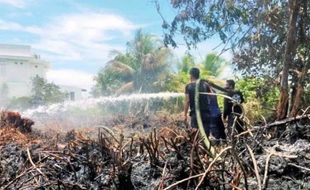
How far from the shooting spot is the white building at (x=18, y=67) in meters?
57.4

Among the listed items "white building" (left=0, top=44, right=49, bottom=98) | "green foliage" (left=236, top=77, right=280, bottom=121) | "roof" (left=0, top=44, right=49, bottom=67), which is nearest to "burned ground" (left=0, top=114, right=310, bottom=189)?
"green foliage" (left=236, top=77, right=280, bottom=121)

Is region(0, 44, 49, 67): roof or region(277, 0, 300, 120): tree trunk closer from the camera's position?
region(277, 0, 300, 120): tree trunk

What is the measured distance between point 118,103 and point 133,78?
5.18 metres

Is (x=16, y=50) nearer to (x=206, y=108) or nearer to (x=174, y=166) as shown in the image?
(x=206, y=108)

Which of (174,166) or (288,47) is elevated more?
(288,47)

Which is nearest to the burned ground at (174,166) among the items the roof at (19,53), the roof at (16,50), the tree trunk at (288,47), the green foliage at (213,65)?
the tree trunk at (288,47)

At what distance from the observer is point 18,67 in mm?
58938

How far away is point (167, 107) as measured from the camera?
84.6ft

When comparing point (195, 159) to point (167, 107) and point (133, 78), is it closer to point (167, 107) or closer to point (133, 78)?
point (167, 107)

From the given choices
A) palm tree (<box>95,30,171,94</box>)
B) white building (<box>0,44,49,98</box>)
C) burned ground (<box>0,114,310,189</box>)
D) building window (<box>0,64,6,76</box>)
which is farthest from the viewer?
building window (<box>0,64,6,76</box>)

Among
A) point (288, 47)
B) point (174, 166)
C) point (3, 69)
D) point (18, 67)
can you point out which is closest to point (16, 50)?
point (18, 67)

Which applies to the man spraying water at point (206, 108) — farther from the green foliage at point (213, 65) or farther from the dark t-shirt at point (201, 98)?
the green foliage at point (213, 65)

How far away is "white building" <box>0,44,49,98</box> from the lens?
57375mm

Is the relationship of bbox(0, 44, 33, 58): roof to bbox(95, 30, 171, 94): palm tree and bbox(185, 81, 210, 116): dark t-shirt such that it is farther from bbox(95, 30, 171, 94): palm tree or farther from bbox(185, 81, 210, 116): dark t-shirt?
bbox(185, 81, 210, 116): dark t-shirt
